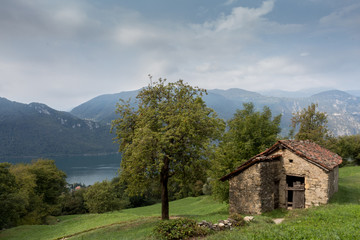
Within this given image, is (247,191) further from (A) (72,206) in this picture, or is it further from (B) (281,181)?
(A) (72,206)

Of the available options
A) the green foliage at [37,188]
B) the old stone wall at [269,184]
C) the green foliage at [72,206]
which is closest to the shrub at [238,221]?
the old stone wall at [269,184]

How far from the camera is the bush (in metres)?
12.2

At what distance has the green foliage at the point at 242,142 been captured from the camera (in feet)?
90.6

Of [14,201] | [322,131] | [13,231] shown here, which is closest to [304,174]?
[13,231]

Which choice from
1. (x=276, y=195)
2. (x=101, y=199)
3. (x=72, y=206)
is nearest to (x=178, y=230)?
(x=276, y=195)

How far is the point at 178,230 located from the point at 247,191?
30.8 ft

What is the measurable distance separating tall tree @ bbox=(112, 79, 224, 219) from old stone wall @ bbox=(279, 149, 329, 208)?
7146 mm

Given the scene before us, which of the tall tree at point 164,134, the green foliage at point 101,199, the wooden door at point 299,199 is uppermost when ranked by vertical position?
the tall tree at point 164,134

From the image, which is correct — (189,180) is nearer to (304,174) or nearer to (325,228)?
(304,174)

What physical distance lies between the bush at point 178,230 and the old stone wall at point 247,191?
8037 mm

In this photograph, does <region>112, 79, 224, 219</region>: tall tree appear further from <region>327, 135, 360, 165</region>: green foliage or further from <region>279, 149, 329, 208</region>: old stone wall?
<region>327, 135, 360, 165</region>: green foliage

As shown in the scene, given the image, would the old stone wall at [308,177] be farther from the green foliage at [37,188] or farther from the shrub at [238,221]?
the green foliage at [37,188]

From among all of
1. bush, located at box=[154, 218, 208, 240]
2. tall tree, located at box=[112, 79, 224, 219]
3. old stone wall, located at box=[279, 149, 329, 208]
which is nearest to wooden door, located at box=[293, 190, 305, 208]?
old stone wall, located at box=[279, 149, 329, 208]

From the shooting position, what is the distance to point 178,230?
1245 centimetres
